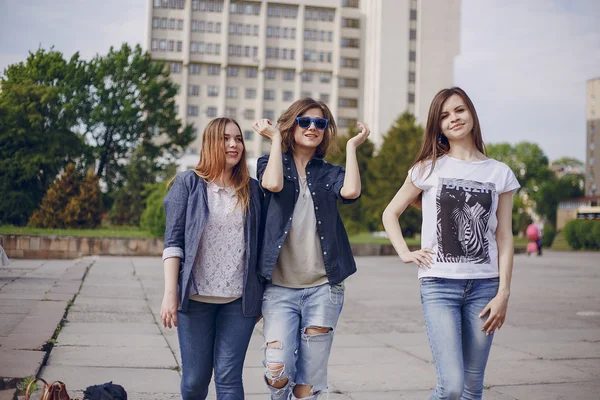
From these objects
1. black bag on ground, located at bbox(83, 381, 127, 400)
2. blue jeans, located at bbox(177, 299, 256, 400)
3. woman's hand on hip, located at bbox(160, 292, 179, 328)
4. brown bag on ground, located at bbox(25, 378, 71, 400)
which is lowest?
black bag on ground, located at bbox(83, 381, 127, 400)

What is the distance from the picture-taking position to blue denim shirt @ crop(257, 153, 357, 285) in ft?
11.8

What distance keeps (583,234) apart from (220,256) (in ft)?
145

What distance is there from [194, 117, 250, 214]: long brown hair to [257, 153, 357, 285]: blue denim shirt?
121 millimetres

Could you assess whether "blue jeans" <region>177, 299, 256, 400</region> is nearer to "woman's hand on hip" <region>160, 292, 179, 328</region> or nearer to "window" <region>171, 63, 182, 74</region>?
"woman's hand on hip" <region>160, 292, 179, 328</region>

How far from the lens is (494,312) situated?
340 cm

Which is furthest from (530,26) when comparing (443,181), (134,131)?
(134,131)

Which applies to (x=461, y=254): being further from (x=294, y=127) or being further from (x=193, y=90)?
(x=193, y=90)

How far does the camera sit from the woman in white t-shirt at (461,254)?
3406 millimetres

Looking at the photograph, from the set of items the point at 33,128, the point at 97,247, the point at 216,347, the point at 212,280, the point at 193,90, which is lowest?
the point at 97,247

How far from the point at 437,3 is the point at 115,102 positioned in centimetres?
8101

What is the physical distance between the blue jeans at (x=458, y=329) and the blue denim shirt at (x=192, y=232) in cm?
85

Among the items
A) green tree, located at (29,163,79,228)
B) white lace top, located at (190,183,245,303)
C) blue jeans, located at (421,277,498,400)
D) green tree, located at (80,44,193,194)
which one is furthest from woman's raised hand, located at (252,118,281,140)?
green tree, located at (80,44,193,194)

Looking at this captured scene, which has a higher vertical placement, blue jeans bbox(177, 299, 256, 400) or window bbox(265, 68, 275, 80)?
window bbox(265, 68, 275, 80)

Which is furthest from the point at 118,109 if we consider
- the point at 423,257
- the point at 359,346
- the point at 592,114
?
the point at 592,114
